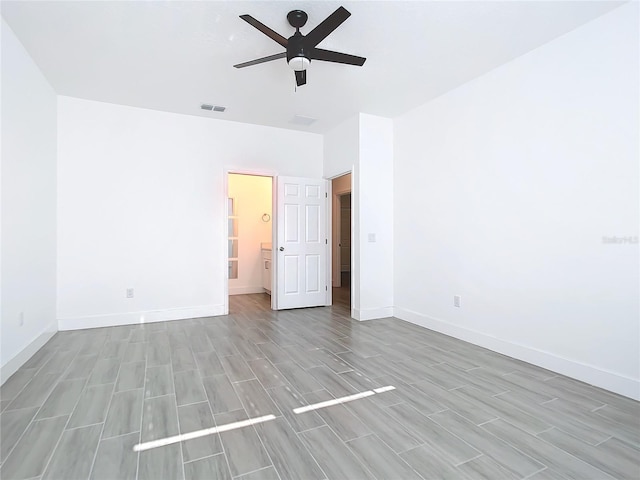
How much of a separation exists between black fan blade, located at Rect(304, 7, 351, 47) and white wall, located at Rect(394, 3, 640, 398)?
1.95 m

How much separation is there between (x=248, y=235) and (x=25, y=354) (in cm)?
425

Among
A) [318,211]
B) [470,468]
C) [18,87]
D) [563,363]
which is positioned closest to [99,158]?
[18,87]

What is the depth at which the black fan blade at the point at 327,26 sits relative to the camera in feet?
7.13

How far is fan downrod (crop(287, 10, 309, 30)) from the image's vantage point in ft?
8.12

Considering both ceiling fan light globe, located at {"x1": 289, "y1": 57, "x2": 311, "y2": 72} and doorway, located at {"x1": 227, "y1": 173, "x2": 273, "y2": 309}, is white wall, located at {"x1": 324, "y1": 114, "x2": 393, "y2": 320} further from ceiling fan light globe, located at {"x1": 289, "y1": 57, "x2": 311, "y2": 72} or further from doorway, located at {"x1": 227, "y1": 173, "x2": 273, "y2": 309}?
doorway, located at {"x1": 227, "y1": 173, "x2": 273, "y2": 309}

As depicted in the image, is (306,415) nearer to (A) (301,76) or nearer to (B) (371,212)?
(A) (301,76)

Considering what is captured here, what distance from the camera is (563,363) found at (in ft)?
9.06

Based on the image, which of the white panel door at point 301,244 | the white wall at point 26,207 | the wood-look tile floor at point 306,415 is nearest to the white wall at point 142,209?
the white wall at point 26,207

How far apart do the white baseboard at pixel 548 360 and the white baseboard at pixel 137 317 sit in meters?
3.03

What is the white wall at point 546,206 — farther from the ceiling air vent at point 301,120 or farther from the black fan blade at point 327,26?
the black fan blade at point 327,26

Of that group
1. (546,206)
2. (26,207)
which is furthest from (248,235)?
(546,206)

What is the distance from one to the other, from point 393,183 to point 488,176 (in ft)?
5.14

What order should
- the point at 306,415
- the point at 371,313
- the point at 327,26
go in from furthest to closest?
the point at 371,313 < the point at 327,26 < the point at 306,415

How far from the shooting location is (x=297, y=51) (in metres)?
2.52
